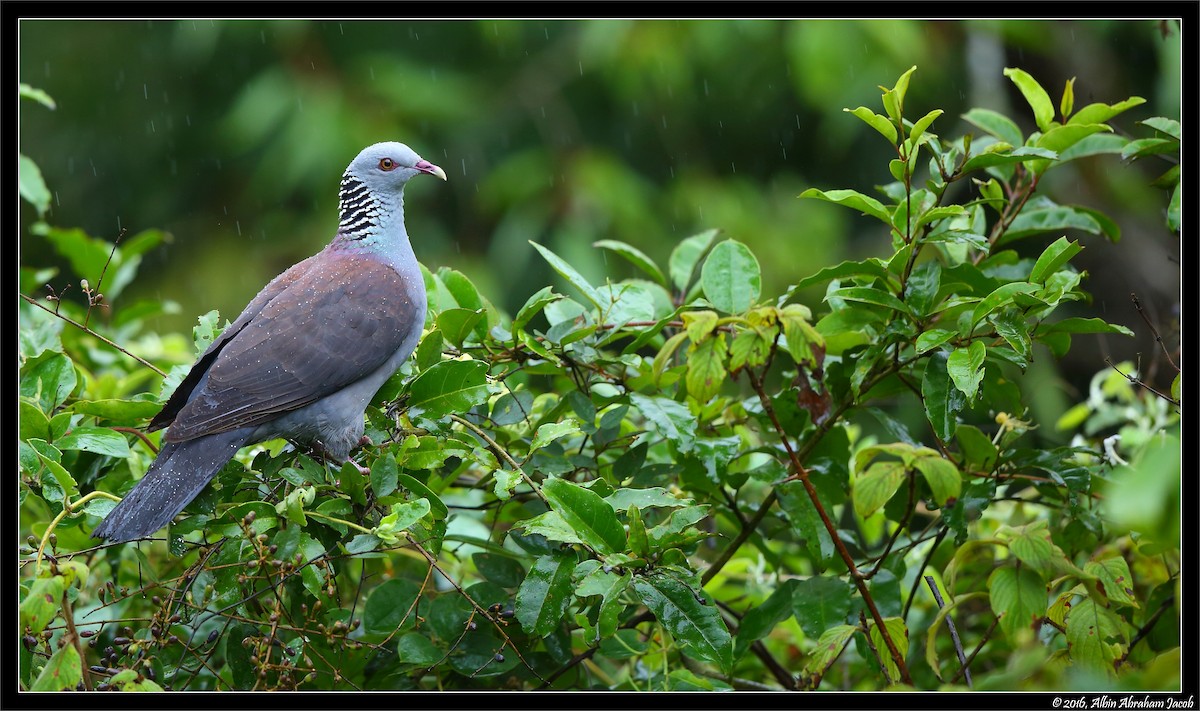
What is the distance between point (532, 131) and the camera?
22.6ft

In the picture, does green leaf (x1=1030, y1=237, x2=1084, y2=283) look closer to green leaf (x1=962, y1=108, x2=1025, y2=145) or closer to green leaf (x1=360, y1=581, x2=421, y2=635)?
green leaf (x1=962, y1=108, x2=1025, y2=145)

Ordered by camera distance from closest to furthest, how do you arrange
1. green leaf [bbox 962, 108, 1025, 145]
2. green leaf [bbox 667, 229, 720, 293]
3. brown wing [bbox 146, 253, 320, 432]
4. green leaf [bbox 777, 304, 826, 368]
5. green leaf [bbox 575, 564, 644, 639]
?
green leaf [bbox 575, 564, 644, 639]
green leaf [bbox 777, 304, 826, 368]
brown wing [bbox 146, 253, 320, 432]
green leaf [bbox 962, 108, 1025, 145]
green leaf [bbox 667, 229, 720, 293]

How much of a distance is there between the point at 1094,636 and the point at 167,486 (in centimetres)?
159

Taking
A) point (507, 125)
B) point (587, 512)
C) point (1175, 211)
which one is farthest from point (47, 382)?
point (507, 125)

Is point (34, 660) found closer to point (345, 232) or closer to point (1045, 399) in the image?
point (345, 232)

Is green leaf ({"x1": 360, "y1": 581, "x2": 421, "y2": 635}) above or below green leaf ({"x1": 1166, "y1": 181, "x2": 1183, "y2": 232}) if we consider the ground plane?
below

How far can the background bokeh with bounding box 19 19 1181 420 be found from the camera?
6.09m

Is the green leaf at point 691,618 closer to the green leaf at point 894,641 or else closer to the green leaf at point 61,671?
the green leaf at point 894,641

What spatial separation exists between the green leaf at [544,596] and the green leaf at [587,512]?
104 mm

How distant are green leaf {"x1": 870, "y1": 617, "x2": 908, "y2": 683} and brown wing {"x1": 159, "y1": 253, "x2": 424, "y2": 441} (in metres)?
1.18

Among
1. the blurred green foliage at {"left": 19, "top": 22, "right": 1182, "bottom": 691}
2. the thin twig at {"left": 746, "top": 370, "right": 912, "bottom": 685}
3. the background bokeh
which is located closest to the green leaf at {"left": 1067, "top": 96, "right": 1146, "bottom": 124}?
the blurred green foliage at {"left": 19, "top": 22, "right": 1182, "bottom": 691}

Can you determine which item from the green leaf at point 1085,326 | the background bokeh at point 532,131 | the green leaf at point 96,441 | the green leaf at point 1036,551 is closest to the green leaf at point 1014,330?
the green leaf at point 1085,326

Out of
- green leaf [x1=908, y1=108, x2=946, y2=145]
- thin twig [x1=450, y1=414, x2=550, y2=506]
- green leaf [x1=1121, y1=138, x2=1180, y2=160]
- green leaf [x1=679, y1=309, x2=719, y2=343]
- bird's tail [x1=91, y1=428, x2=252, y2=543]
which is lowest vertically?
bird's tail [x1=91, y1=428, x2=252, y2=543]

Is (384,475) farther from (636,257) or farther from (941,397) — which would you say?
(941,397)
